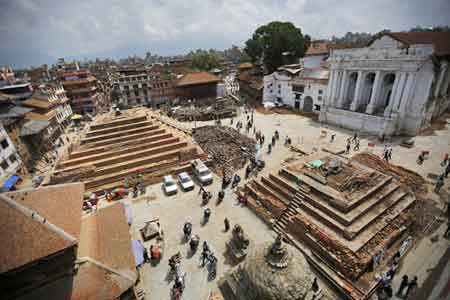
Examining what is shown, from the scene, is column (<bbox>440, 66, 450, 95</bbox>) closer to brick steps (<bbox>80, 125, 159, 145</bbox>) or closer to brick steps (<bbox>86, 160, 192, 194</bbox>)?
brick steps (<bbox>86, 160, 192, 194</bbox>)

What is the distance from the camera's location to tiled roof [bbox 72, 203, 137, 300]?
26.5ft

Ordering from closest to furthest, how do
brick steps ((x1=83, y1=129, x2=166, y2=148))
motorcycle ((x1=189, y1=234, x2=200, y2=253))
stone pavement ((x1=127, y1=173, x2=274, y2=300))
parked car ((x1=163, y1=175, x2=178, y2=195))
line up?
1. stone pavement ((x1=127, y1=173, x2=274, y2=300))
2. motorcycle ((x1=189, y1=234, x2=200, y2=253))
3. parked car ((x1=163, y1=175, x2=178, y2=195))
4. brick steps ((x1=83, y1=129, x2=166, y2=148))

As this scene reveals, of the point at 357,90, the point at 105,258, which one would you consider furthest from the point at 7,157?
the point at 357,90

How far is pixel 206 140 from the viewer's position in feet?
93.8

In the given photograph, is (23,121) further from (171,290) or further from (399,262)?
(399,262)

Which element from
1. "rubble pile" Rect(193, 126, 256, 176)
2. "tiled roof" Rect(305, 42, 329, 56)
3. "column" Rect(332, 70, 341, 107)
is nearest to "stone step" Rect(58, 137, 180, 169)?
"rubble pile" Rect(193, 126, 256, 176)

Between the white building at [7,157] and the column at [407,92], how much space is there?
47.2 metres

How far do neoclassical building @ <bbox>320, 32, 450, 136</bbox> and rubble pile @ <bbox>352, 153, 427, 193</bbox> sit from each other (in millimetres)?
10314

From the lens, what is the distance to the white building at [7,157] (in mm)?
21484

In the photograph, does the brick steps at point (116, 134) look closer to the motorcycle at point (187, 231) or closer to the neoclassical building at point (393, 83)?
the motorcycle at point (187, 231)

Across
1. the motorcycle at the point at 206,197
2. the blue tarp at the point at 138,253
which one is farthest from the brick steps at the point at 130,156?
the blue tarp at the point at 138,253

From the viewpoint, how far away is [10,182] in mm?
20859

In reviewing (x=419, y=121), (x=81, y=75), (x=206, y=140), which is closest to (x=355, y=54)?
(x=419, y=121)

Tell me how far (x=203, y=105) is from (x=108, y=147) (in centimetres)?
2701
